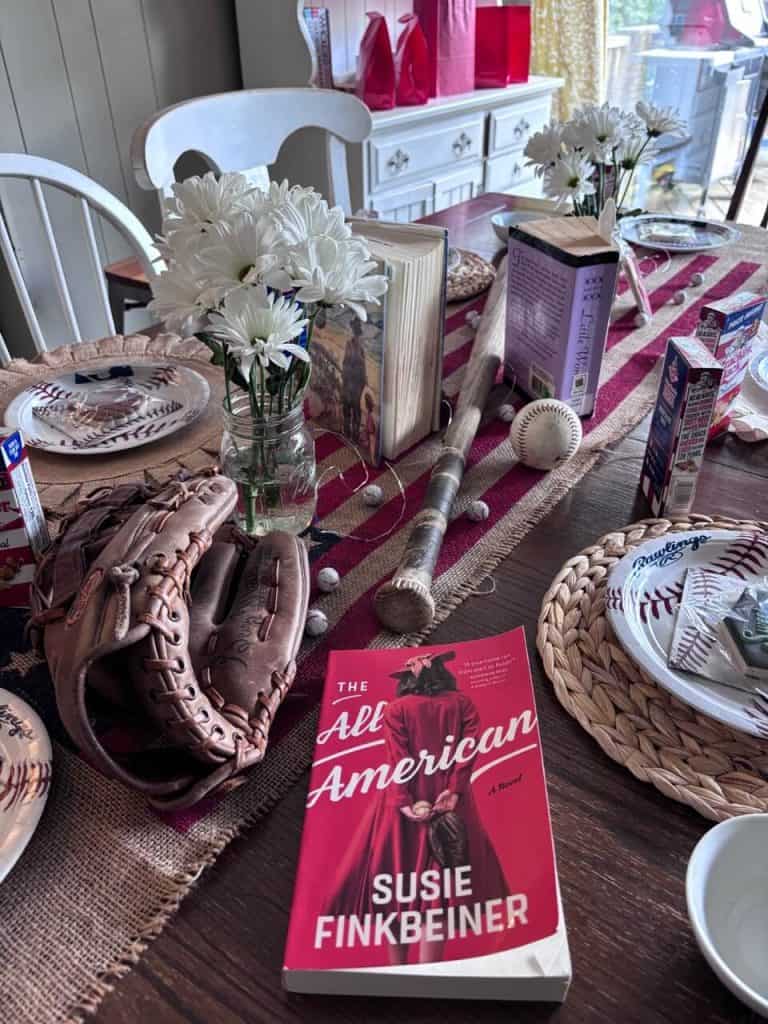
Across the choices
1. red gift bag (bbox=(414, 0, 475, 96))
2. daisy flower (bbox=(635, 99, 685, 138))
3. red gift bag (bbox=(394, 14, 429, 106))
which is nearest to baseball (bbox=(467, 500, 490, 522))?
daisy flower (bbox=(635, 99, 685, 138))

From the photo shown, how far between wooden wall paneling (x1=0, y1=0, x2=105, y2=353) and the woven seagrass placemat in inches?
63.5

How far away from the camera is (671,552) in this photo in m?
0.66

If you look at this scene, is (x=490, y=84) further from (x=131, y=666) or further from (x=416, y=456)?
(x=131, y=666)

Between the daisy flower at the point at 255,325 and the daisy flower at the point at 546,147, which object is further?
the daisy flower at the point at 546,147

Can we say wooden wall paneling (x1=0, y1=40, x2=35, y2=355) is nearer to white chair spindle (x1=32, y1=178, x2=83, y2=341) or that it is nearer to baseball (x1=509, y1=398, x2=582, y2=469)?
white chair spindle (x1=32, y1=178, x2=83, y2=341)

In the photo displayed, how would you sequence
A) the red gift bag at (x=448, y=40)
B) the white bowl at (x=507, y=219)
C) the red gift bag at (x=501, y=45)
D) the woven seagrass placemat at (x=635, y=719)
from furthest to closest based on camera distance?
the red gift bag at (x=501, y=45) → the red gift bag at (x=448, y=40) → the white bowl at (x=507, y=219) → the woven seagrass placemat at (x=635, y=719)

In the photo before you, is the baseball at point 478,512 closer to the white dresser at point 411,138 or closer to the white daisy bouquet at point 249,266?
the white daisy bouquet at point 249,266

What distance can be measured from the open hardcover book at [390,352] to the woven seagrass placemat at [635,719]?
0.29 meters

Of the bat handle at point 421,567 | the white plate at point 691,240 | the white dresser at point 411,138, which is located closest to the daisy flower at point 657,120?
the white plate at point 691,240

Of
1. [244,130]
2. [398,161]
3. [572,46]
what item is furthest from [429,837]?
[572,46]

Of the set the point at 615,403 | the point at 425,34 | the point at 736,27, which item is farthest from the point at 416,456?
the point at 736,27

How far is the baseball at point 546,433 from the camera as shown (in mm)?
826

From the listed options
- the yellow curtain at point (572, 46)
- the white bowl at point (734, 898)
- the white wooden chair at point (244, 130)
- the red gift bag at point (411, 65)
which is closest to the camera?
the white bowl at point (734, 898)

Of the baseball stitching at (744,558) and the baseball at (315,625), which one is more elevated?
the baseball stitching at (744,558)
